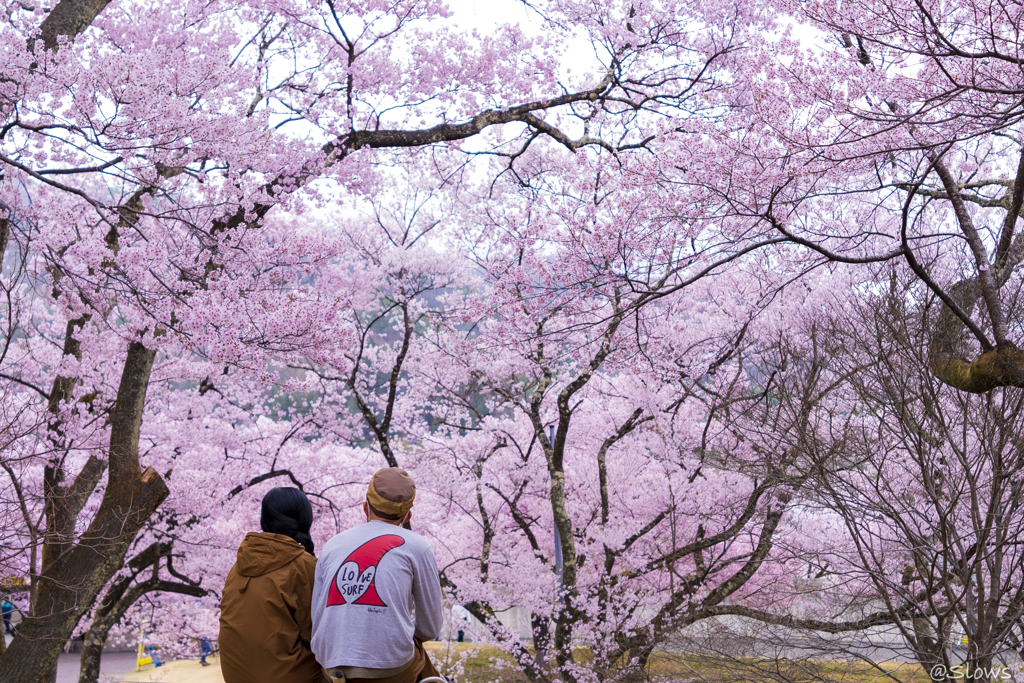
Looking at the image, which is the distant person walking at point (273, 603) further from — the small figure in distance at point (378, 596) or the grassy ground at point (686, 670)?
the grassy ground at point (686, 670)

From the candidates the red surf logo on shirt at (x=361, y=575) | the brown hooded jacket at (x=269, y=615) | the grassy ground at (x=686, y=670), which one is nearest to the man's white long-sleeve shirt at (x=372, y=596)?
the red surf logo on shirt at (x=361, y=575)

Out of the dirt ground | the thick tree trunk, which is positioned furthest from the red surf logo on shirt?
the dirt ground

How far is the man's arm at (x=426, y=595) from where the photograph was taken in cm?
215

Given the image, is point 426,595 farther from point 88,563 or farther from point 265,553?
point 88,563

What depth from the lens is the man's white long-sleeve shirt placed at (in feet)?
6.79

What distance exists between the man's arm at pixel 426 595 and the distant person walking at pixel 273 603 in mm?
358

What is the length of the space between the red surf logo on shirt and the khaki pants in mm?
190

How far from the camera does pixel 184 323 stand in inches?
218

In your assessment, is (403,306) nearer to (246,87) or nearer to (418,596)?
(246,87)
